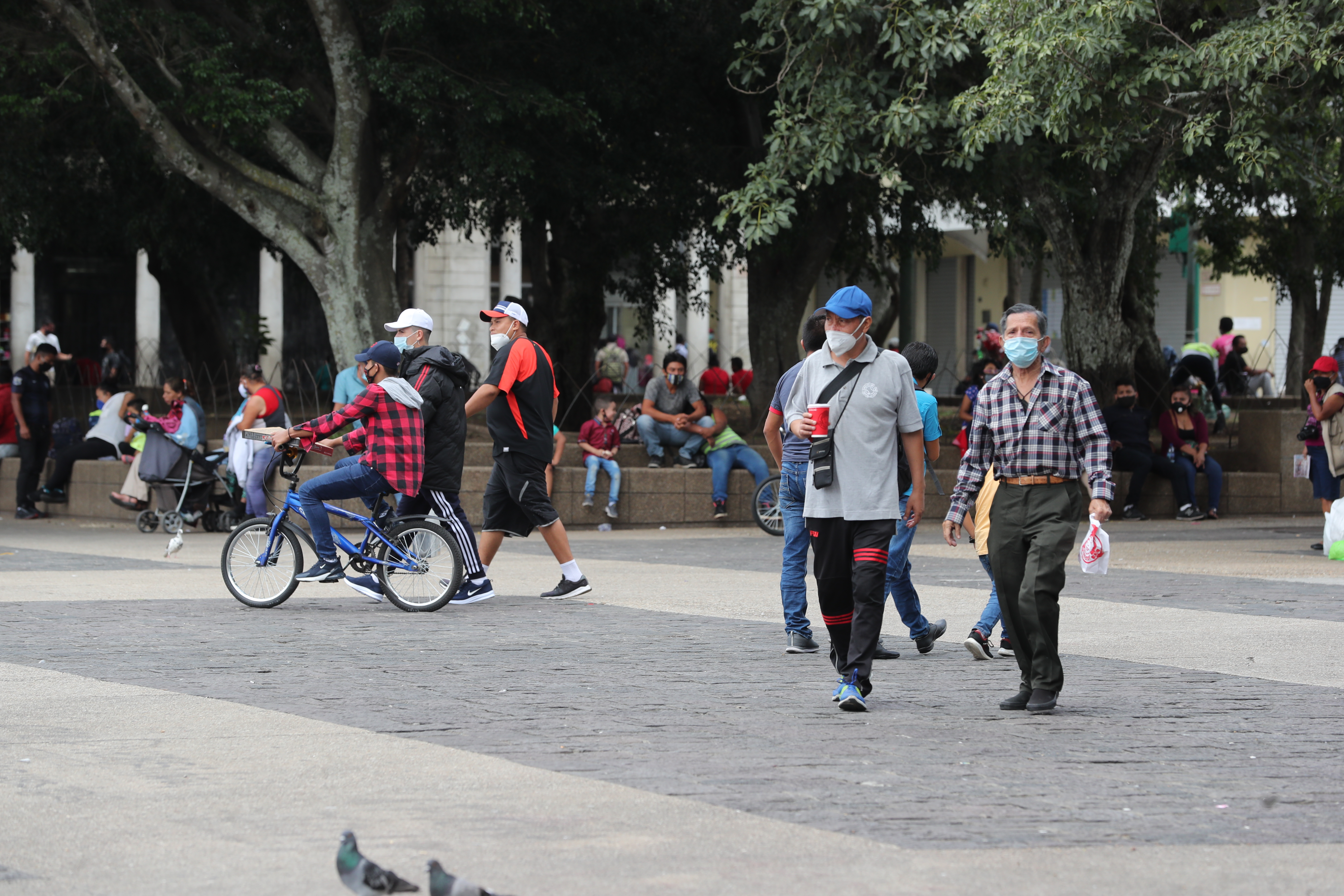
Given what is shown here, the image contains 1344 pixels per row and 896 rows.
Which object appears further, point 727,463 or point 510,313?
point 727,463

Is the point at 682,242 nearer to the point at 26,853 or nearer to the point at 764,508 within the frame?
the point at 764,508

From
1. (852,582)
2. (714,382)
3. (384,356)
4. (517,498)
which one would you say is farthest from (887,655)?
(714,382)

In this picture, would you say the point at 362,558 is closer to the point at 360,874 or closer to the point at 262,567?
the point at 262,567

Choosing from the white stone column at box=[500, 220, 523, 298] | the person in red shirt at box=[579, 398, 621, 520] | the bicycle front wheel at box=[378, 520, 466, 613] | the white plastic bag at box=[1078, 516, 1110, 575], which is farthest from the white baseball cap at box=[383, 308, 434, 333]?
the white stone column at box=[500, 220, 523, 298]

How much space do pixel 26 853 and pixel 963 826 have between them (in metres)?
2.56

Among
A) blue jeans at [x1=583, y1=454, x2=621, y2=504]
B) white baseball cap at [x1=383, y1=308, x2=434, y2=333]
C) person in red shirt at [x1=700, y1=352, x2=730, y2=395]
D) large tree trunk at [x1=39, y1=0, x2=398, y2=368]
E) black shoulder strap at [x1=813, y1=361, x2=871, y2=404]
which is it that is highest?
large tree trunk at [x1=39, y1=0, x2=398, y2=368]

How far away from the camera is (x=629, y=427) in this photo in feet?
58.4

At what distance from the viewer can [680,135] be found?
2006cm

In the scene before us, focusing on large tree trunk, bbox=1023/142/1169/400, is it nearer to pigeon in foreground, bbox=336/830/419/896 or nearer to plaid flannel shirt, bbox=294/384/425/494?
plaid flannel shirt, bbox=294/384/425/494

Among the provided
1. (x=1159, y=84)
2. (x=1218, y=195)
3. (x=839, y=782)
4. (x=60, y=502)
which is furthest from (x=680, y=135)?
(x=839, y=782)

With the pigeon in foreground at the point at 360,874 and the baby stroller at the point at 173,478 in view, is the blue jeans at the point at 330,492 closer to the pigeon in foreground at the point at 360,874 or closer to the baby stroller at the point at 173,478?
the pigeon in foreground at the point at 360,874

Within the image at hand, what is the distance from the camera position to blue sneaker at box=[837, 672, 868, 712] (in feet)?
21.7

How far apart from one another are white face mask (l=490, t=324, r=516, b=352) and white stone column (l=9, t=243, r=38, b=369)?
119 feet

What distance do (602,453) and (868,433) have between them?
9724mm
